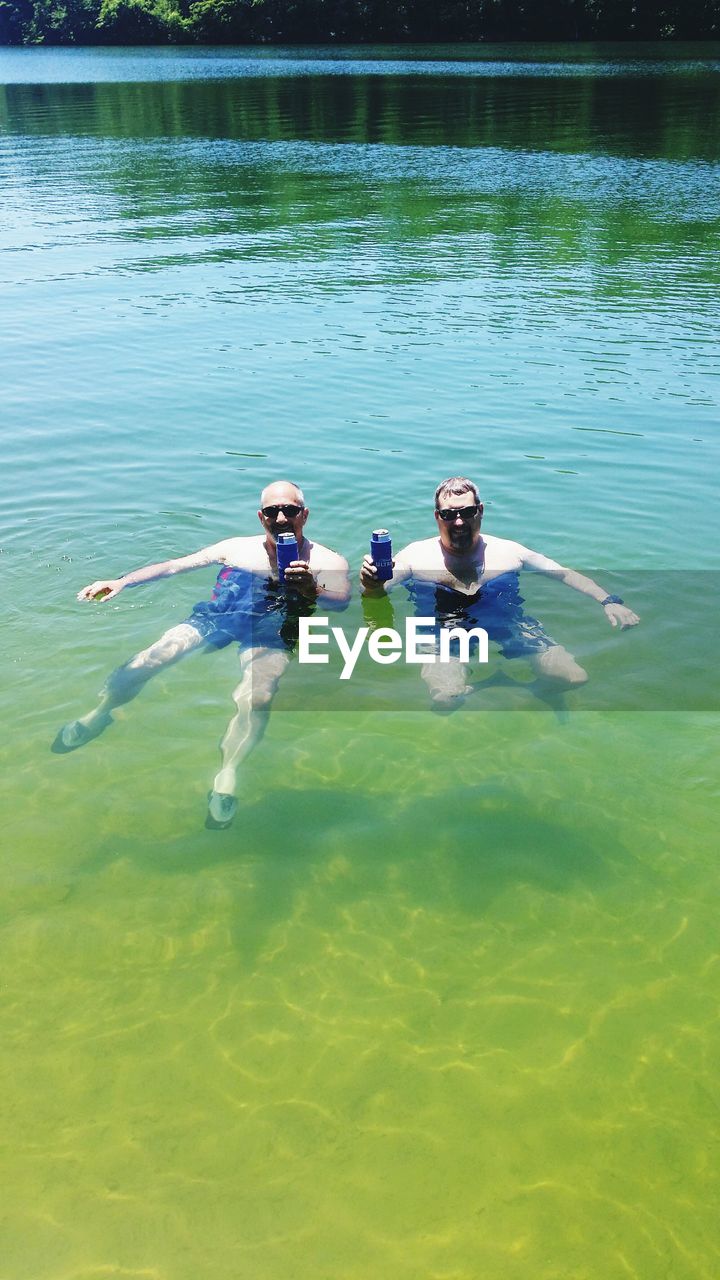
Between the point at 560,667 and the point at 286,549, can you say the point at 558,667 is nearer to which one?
the point at 560,667

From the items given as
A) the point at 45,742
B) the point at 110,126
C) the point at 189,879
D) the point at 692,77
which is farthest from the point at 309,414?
the point at 692,77

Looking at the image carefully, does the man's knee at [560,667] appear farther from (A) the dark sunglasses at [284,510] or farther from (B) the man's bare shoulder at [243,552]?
(B) the man's bare shoulder at [243,552]

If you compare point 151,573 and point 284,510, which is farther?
point 151,573

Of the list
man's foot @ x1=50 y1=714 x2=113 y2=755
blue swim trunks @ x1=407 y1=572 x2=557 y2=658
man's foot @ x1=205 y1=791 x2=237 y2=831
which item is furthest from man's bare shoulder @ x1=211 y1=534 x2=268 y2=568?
man's foot @ x1=205 y1=791 x2=237 y2=831

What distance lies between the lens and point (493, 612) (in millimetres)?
8516

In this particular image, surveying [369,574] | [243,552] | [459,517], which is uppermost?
[459,517]

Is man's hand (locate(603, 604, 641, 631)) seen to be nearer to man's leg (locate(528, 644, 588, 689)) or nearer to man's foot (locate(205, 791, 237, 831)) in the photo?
man's leg (locate(528, 644, 588, 689))

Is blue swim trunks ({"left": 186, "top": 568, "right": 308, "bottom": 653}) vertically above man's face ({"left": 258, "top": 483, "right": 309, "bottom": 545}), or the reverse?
man's face ({"left": 258, "top": 483, "right": 309, "bottom": 545})

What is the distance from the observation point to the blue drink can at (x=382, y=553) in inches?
297

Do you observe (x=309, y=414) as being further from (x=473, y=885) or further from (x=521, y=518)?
(x=473, y=885)

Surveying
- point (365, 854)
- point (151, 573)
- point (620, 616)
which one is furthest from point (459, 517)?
point (365, 854)

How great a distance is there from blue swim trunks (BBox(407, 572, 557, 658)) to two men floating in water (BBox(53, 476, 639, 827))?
0.01 metres

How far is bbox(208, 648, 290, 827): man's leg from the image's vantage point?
6.52 meters

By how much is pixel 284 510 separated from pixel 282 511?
17mm
